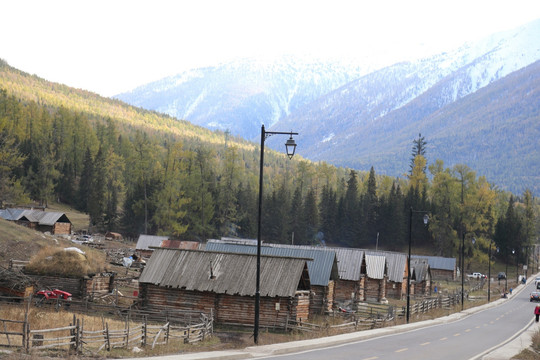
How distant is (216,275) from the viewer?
149ft

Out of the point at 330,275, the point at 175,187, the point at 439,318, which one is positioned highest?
the point at 175,187

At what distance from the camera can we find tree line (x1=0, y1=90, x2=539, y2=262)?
11844 cm

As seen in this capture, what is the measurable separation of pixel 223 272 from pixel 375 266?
Answer: 31993mm

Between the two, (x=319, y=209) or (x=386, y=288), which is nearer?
(x=386, y=288)

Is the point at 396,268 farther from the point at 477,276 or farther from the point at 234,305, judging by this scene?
the point at 477,276

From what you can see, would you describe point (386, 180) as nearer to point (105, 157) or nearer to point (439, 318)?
point (105, 157)

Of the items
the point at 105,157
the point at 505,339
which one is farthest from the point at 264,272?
the point at 105,157

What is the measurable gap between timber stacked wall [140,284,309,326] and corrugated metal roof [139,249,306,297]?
2.56ft

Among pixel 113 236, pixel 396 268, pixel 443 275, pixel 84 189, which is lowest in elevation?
pixel 443 275

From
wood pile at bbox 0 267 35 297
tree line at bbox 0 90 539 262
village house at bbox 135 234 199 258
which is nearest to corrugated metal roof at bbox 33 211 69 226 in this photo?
tree line at bbox 0 90 539 262

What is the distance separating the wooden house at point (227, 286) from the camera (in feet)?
145

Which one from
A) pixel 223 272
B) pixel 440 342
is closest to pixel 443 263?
pixel 223 272

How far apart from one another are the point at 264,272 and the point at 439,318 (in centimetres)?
2080

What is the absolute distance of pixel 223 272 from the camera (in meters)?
45.6
